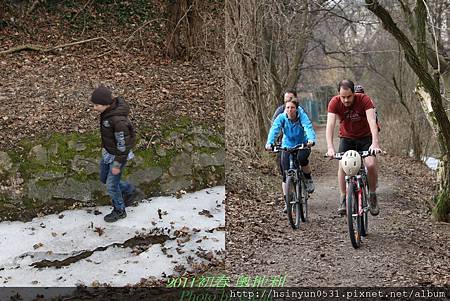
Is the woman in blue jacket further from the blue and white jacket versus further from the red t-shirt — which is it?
the red t-shirt

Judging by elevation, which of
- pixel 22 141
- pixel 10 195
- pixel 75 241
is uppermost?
pixel 22 141

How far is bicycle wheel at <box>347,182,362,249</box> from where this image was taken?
13.5 feet

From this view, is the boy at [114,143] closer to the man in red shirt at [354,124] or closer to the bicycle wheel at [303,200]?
the man in red shirt at [354,124]

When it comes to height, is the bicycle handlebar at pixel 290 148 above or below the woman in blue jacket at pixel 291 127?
below

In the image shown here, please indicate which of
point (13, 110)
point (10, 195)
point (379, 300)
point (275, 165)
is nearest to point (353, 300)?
point (379, 300)

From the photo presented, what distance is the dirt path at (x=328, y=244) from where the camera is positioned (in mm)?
3834

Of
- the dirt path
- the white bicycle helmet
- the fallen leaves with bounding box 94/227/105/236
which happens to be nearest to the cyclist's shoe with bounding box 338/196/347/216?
the dirt path

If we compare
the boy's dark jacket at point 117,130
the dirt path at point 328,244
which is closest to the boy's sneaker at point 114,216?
the boy's dark jacket at point 117,130

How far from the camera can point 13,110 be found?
3.40 m

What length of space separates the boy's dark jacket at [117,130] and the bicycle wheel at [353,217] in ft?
5.10

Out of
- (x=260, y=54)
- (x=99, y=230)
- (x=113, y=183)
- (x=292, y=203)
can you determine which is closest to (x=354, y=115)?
(x=292, y=203)

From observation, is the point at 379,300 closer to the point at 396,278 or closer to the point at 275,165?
the point at 396,278

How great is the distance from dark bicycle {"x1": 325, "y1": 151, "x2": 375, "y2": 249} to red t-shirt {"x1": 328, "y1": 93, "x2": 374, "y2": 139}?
271 mm

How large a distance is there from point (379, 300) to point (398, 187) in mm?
5113
